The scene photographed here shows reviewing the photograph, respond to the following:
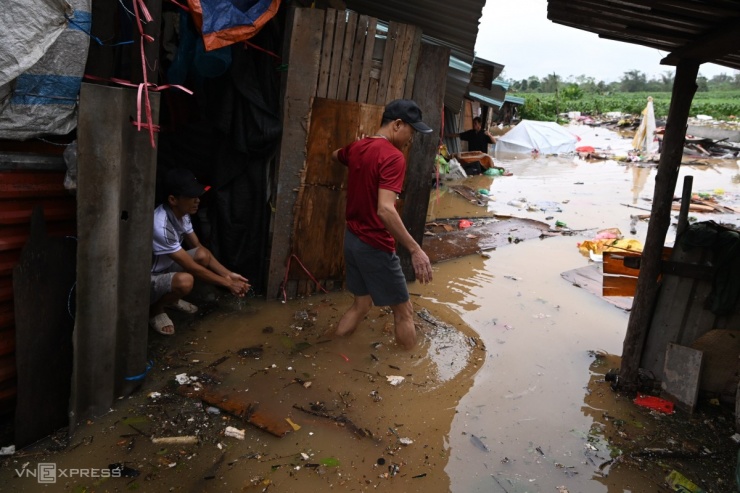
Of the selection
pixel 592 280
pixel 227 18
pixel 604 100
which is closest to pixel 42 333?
pixel 227 18

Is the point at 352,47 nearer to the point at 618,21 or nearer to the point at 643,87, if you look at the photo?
the point at 618,21

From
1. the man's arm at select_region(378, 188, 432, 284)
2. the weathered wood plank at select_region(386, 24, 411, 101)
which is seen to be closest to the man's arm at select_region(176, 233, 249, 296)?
the man's arm at select_region(378, 188, 432, 284)

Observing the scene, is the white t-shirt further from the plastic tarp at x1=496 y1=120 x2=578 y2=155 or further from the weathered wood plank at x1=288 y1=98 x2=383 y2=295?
the plastic tarp at x1=496 y1=120 x2=578 y2=155

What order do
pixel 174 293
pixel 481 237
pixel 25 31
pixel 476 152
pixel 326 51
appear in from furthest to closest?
pixel 476 152 < pixel 481 237 < pixel 326 51 < pixel 174 293 < pixel 25 31

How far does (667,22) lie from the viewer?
10.9 feet

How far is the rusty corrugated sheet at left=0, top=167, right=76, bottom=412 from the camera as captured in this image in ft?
8.96

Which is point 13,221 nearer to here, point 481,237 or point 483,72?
point 481,237

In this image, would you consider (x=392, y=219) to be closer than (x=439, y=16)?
Yes

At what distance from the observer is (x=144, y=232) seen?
3188mm

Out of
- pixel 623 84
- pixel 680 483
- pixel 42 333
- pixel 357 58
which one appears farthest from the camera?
pixel 623 84

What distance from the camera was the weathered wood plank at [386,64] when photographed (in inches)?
191

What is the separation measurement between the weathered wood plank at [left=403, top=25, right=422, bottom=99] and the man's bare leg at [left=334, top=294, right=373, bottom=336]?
222cm

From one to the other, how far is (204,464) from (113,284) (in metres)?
1.22

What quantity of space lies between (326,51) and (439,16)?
173 cm
